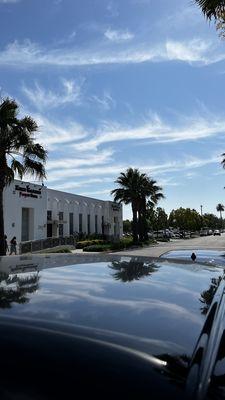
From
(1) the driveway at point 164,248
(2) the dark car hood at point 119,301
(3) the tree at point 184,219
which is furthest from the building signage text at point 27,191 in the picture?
(3) the tree at point 184,219

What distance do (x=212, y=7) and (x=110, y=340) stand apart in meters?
13.0

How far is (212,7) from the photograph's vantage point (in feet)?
42.9

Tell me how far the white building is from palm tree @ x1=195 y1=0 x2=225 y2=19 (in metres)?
31.9

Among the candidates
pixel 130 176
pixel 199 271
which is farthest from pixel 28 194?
pixel 199 271

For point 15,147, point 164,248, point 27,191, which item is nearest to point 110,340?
point 15,147

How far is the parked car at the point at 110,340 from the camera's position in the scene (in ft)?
4.29

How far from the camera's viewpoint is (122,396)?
49.5 inches

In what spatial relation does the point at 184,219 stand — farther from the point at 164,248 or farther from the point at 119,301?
the point at 119,301

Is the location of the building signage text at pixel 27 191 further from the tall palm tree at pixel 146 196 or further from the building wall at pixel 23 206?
the tall palm tree at pixel 146 196

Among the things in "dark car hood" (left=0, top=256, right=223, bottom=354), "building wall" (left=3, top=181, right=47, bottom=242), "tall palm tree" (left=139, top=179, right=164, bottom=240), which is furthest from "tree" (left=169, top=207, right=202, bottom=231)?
"dark car hood" (left=0, top=256, right=223, bottom=354)

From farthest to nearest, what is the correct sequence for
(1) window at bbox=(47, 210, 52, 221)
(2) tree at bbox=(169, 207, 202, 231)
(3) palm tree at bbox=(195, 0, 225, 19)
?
(2) tree at bbox=(169, 207, 202, 231)
(1) window at bbox=(47, 210, 52, 221)
(3) palm tree at bbox=(195, 0, 225, 19)

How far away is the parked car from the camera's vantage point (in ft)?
4.29

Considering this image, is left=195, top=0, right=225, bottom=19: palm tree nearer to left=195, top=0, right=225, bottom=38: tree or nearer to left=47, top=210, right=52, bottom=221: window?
left=195, top=0, right=225, bottom=38: tree

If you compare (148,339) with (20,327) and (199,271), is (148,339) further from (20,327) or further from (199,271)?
(199,271)
